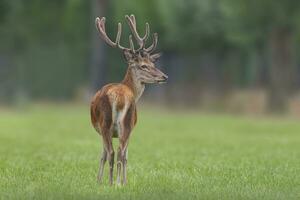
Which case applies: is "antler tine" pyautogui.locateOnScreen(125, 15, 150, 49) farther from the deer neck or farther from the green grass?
the green grass

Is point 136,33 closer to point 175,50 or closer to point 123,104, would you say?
point 123,104

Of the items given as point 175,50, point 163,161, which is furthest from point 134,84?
point 175,50

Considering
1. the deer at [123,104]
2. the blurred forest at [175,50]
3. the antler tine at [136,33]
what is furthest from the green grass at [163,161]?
the blurred forest at [175,50]

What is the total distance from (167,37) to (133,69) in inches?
1395

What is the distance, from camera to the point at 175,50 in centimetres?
5069

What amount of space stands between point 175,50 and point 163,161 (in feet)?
110

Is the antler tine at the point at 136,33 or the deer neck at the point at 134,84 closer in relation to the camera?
the deer neck at the point at 134,84

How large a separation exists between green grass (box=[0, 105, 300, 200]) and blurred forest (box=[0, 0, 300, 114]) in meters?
7.47

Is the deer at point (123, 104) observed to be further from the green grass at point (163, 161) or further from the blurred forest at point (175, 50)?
the blurred forest at point (175, 50)

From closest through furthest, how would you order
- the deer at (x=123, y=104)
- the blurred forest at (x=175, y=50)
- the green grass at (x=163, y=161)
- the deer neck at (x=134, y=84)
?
the deer at (x=123, y=104) < the green grass at (x=163, y=161) < the deer neck at (x=134, y=84) < the blurred forest at (x=175, y=50)

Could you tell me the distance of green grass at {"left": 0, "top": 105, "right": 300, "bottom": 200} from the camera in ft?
39.8

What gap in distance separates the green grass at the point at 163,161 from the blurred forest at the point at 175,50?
7469 mm

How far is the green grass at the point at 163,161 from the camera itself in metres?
12.1

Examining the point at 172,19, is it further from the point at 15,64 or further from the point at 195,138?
the point at 195,138
